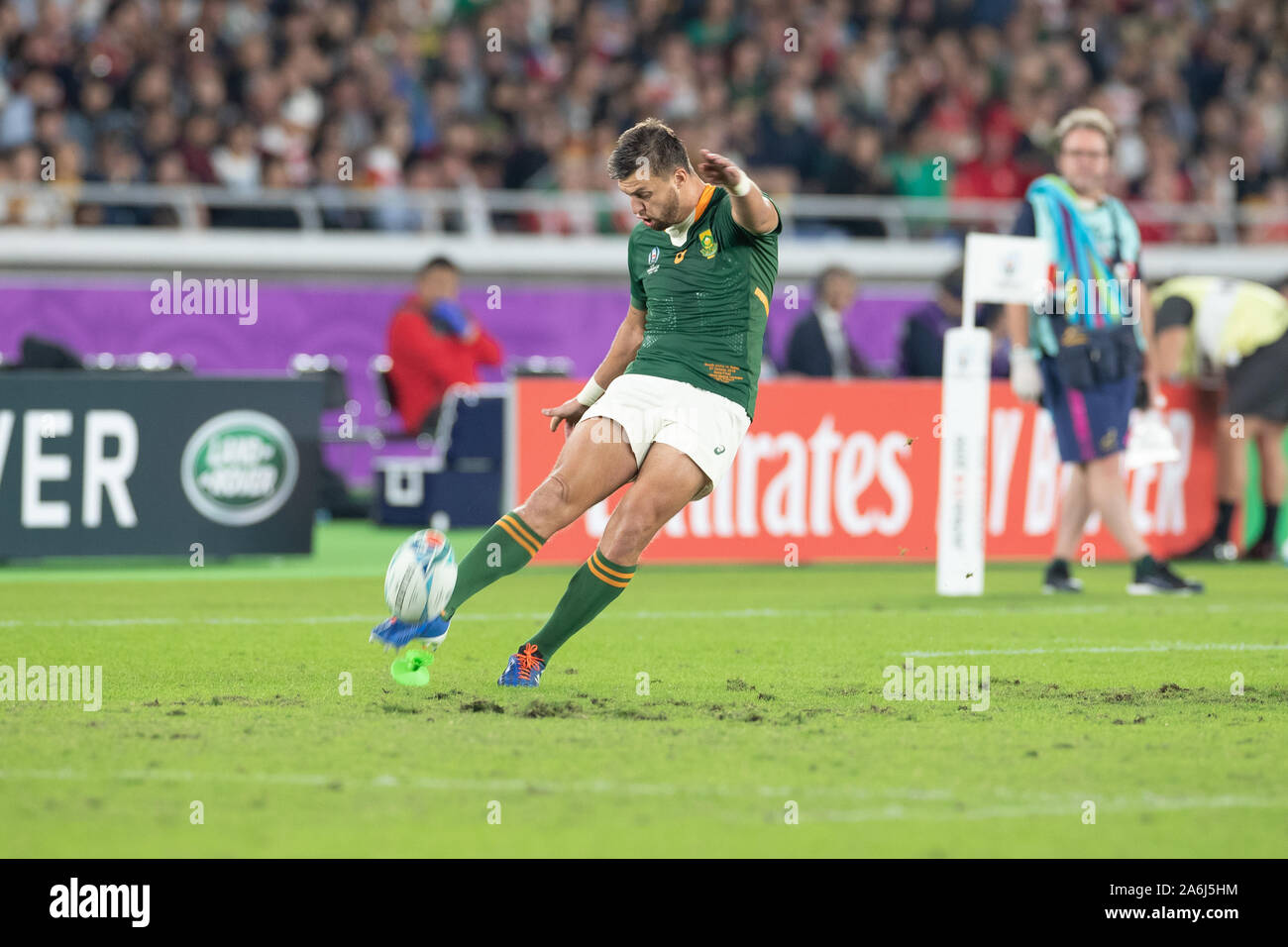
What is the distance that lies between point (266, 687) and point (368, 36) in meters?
13.0

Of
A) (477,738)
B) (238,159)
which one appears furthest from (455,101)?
(477,738)

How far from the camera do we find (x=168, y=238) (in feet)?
56.2

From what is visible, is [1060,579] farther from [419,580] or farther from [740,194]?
[419,580]

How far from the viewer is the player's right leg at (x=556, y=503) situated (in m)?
6.76

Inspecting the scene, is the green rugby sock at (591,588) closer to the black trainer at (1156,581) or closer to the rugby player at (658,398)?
the rugby player at (658,398)

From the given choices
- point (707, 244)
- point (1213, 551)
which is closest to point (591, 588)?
point (707, 244)

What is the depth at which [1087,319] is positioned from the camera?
34.1 feet

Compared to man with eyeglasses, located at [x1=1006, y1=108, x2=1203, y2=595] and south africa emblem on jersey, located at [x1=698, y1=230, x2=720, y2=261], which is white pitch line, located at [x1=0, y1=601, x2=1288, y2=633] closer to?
man with eyeglasses, located at [x1=1006, y1=108, x2=1203, y2=595]

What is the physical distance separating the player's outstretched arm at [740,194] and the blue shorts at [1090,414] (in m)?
4.10

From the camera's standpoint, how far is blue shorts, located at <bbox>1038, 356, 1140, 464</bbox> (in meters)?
10.4

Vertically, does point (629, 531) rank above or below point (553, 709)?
above

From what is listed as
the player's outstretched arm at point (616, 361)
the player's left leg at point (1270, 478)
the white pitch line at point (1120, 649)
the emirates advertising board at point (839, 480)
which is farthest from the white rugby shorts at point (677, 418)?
the player's left leg at point (1270, 478)

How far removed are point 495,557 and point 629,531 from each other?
50 centimetres

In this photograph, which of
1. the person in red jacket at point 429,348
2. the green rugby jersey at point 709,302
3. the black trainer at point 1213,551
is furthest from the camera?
the person in red jacket at point 429,348
